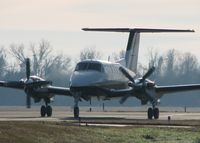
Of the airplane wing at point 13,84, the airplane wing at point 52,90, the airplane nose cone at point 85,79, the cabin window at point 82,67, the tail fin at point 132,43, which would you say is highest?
the tail fin at point 132,43

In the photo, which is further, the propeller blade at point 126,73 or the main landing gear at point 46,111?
the main landing gear at point 46,111

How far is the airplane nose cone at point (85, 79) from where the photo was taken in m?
63.7

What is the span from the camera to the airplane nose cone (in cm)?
6366

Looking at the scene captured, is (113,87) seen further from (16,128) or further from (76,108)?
(16,128)

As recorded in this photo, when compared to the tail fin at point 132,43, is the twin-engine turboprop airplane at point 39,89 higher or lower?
lower

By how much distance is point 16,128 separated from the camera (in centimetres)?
4025

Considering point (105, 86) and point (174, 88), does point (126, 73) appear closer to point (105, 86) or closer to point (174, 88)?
point (105, 86)

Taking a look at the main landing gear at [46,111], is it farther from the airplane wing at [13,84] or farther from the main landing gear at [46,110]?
the airplane wing at [13,84]

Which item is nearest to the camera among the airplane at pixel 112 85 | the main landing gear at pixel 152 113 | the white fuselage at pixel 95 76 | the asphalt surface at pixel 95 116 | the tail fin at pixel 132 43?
the asphalt surface at pixel 95 116

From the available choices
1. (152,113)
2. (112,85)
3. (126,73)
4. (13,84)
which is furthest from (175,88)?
(13,84)

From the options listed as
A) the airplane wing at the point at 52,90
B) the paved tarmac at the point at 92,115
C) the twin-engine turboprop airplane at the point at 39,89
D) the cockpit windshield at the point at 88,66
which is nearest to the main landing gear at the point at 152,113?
the paved tarmac at the point at 92,115

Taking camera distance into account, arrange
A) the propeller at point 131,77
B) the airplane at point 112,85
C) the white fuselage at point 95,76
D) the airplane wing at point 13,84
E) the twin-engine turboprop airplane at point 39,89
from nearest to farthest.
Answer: the white fuselage at point 95,76
the airplane at point 112,85
the propeller at point 131,77
the twin-engine turboprop airplane at point 39,89
the airplane wing at point 13,84

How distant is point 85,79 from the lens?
64000 mm

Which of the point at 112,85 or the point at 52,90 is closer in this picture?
the point at 52,90
